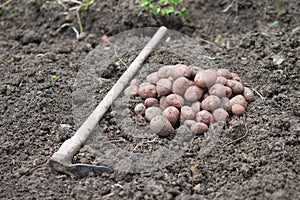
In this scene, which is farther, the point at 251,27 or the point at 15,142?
the point at 251,27

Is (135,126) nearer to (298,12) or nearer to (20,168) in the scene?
(20,168)

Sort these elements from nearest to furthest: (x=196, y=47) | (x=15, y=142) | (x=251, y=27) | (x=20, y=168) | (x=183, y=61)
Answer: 1. (x=20, y=168)
2. (x=15, y=142)
3. (x=183, y=61)
4. (x=196, y=47)
5. (x=251, y=27)

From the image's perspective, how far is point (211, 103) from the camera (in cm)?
267

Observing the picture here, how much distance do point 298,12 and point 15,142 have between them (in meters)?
2.39

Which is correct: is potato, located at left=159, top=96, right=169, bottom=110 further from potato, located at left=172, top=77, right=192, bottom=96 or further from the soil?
the soil

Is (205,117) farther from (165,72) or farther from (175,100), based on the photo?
(165,72)

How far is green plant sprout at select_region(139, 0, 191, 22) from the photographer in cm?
361

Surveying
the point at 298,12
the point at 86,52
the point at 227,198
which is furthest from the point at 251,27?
the point at 227,198

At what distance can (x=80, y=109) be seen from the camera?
287 centimetres

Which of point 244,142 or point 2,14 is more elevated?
point 2,14

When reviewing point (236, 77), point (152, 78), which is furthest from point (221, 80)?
point (152, 78)

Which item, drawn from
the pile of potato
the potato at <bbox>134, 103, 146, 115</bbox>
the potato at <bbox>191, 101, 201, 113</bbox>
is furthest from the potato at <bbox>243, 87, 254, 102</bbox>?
the potato at <bbox>134, 103, 146, 115</bbox>

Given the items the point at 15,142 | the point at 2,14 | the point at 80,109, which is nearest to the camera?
the point at 15,142

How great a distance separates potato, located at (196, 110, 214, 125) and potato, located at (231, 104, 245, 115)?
0.49ft
